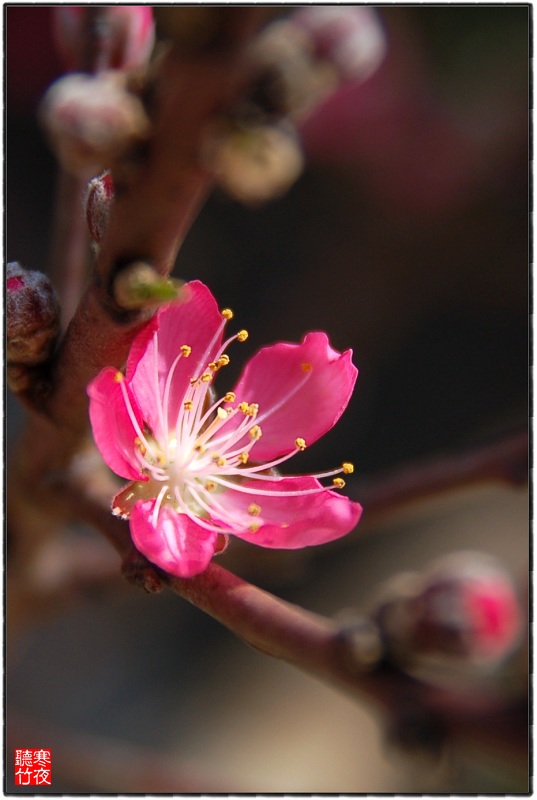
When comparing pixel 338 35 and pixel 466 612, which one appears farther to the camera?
pixel 466 612

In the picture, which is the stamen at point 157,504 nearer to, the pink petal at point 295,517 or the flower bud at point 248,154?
the pink petal at point 295,517

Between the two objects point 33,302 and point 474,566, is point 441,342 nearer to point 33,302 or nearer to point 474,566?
point 474,566

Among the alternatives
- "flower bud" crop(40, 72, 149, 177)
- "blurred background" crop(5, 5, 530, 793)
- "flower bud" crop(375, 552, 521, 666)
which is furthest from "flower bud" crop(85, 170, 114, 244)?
"blurred background" crop(5, 5, 530, 793)

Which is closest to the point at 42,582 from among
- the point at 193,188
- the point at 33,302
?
the point at 33,302

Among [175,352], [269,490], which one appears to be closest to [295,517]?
[269,490]

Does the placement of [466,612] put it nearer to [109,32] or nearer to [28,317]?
[28,317]

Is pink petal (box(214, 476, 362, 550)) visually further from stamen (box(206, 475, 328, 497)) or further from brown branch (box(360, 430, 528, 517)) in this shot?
brown branch (box(360, 430, 528, 517))
